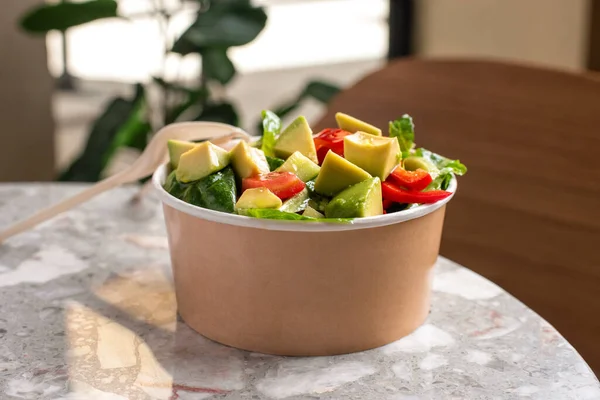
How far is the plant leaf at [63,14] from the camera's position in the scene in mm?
1613

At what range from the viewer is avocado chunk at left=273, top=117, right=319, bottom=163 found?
2.23ft

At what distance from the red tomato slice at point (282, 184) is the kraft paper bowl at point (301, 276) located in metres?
0.03

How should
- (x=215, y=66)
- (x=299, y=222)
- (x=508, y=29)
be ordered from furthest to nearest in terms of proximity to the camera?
1. (x=508, y=29)
2. (x=215, y=66)
3. (x=299, y=222)

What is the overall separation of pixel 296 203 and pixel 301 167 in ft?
0.14

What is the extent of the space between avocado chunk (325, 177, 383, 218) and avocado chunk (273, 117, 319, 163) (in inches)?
3.1

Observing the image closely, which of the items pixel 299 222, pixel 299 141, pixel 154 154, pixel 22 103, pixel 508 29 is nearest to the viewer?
pixel 299 222

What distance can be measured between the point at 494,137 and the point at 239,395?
2.19 feet

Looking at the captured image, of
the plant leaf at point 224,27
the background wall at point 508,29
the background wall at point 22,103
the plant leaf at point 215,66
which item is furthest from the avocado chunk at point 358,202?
the background wall at point 508,29

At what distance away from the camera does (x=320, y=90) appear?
191 centimetres

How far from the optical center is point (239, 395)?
1.95 feet

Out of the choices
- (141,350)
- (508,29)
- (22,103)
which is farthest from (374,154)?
(508,29)

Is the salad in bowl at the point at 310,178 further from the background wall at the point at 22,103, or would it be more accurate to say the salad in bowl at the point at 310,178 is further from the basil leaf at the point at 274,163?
the background wall at the point at 22,103

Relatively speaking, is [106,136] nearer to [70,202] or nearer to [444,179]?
[70,202]

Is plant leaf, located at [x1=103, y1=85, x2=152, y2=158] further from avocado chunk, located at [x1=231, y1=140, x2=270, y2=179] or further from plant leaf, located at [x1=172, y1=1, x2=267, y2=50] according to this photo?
avocado chunk, located at [x1=231, y1=140, x2=270, y2=179]
